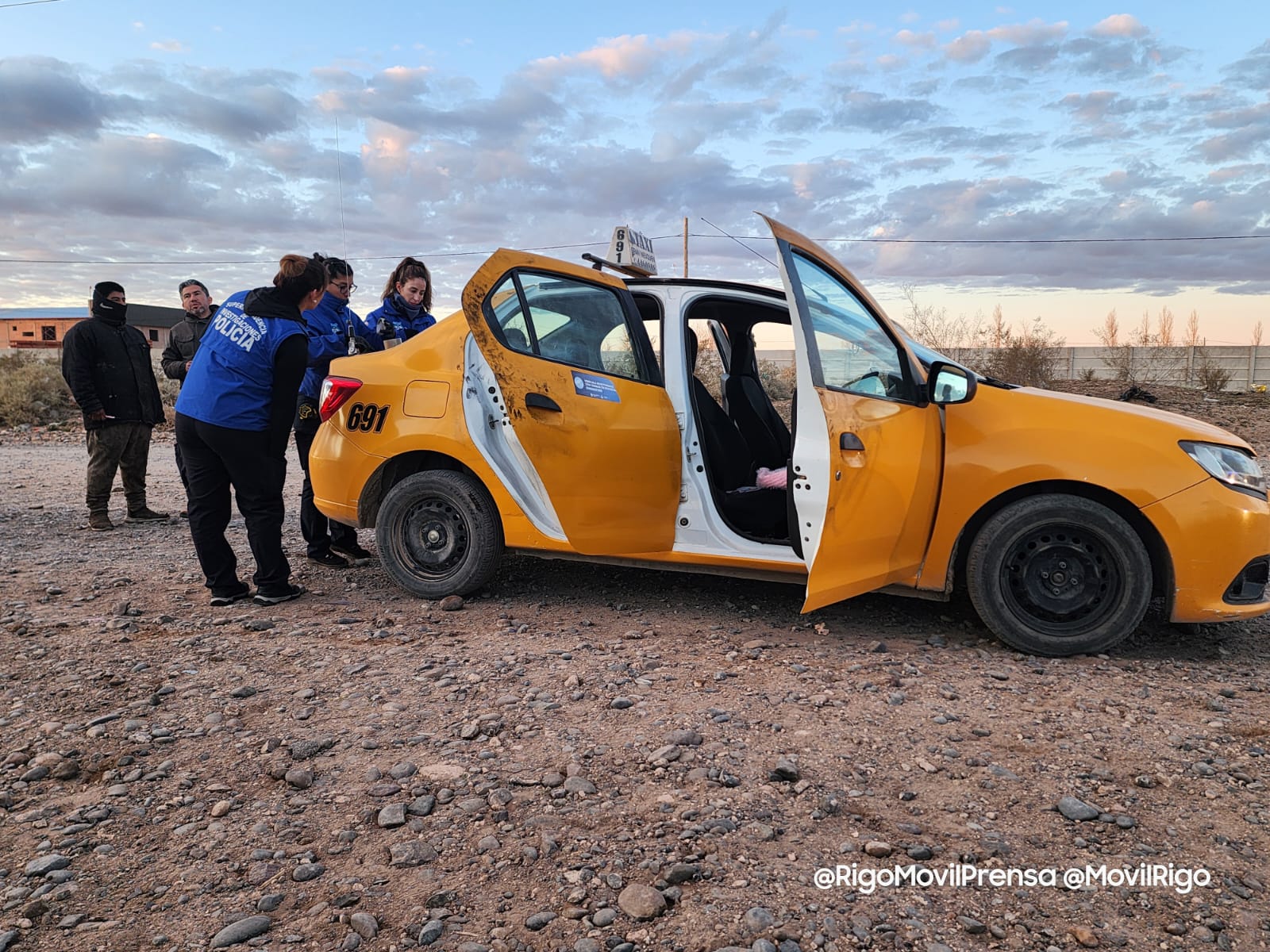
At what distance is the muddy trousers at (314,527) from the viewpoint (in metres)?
5.75

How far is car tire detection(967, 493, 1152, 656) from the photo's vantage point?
3.88 meters

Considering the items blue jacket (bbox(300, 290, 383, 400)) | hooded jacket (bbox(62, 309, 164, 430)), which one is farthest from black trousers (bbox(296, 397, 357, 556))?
hooded jacket (bbox(62, 309, 164, 430))

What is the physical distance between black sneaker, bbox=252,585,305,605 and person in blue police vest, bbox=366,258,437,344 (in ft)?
5.75

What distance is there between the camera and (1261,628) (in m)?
4.52

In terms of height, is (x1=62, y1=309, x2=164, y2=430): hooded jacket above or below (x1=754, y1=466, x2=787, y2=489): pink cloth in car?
above

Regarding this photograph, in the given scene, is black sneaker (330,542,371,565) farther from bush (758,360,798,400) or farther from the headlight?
bush (758,360,798,400)

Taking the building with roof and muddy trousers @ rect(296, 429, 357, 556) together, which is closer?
muddy trousers @ rect(296, 429, 357, 556)

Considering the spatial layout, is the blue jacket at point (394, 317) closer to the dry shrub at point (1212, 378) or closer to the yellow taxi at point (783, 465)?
the yellow taxi at point (783, 465)

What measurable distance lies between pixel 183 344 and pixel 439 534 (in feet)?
11.3

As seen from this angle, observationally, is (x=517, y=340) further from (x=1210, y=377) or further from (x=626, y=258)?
(x=1210, y=377)

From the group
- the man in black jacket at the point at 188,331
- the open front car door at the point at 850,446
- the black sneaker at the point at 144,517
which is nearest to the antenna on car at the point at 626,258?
the open front car door at the point at 850,446

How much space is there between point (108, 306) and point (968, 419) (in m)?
6.73

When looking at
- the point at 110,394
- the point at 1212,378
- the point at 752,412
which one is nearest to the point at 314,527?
the point at 110,394

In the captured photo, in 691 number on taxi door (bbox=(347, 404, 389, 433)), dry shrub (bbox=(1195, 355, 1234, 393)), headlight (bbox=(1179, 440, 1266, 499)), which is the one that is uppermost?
dry shrub (bbox=(1195, 355, 1234, 393))
